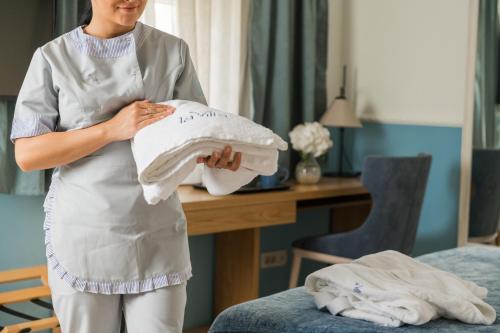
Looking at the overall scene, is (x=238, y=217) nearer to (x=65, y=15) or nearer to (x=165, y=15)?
(x=165, y=15)

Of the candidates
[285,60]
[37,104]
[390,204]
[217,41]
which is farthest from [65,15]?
[390,204]

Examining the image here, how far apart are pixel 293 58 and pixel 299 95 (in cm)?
20

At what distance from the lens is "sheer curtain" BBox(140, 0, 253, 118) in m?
3.54

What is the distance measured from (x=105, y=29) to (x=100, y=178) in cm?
35

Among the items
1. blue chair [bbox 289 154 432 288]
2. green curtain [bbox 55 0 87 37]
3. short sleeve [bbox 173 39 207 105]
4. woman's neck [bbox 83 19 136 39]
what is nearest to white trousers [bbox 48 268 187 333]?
short sleeve [bbox 173 39 207 105]

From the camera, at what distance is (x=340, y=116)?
4.06m

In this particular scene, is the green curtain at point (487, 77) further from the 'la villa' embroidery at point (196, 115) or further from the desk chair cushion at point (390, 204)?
the 'la villa' embroidery at point (196, 115)

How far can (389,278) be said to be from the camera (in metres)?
2.02

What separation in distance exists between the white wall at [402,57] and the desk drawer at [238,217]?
0.97 metres

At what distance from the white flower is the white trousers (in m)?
2.09

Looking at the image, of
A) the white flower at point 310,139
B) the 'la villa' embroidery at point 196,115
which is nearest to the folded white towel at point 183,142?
the 'la villa' embroidery at point 196,115

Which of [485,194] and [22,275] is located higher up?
[485,194]

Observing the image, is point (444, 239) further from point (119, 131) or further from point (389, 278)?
point (119, 131)

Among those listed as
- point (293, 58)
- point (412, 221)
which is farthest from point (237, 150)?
point (293, 58)
